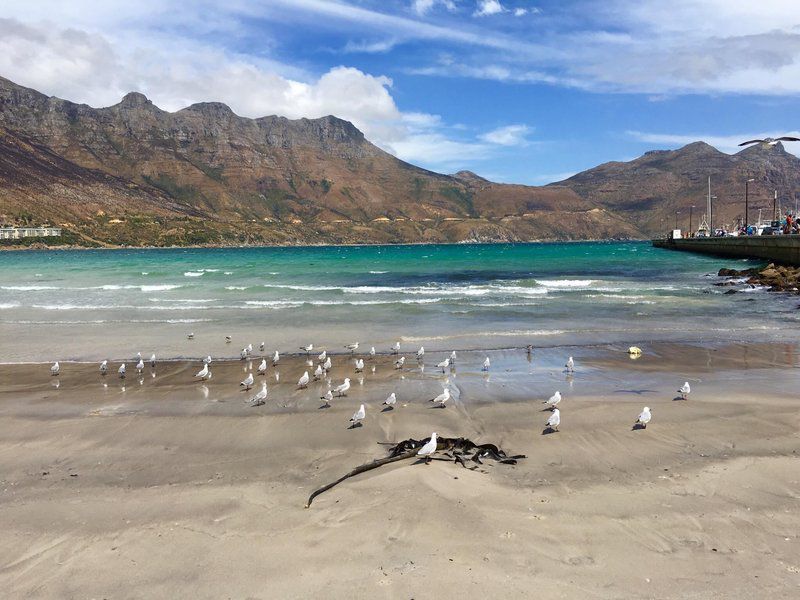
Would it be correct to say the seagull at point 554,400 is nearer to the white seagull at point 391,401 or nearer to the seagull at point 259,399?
the white seagull at point 391,401

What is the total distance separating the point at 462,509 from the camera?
7.04 m

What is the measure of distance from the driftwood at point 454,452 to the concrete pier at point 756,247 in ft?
172

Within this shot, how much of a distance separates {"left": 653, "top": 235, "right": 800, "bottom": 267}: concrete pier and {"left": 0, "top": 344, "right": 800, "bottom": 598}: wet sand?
158 feet

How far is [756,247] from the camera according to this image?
223 ft

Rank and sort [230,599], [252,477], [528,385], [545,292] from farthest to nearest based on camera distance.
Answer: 1. [545,292]
2. [528,385]
3. [252,477]
4. [230,599]

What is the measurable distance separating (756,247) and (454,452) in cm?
7222

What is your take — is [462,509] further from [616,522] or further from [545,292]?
[545,292]

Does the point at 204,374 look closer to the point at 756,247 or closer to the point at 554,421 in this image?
the point at 554,421

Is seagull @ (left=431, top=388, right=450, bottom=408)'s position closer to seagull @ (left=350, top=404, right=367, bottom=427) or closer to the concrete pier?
seagull @ (left=350, top=404, right=367, bottom=427)

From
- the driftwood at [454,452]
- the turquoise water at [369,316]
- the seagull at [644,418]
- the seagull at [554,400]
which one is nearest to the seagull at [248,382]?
the turquoise water at [369,316]

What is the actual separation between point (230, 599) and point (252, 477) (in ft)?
9.49

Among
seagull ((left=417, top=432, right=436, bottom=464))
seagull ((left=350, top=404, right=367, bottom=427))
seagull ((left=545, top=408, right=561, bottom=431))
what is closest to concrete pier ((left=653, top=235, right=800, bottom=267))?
seagull ((left=545, top=408, right=561, bottom=431))

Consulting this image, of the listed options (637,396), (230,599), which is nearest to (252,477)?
(230,599)

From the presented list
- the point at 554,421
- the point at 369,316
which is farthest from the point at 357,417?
the point at 369,316
